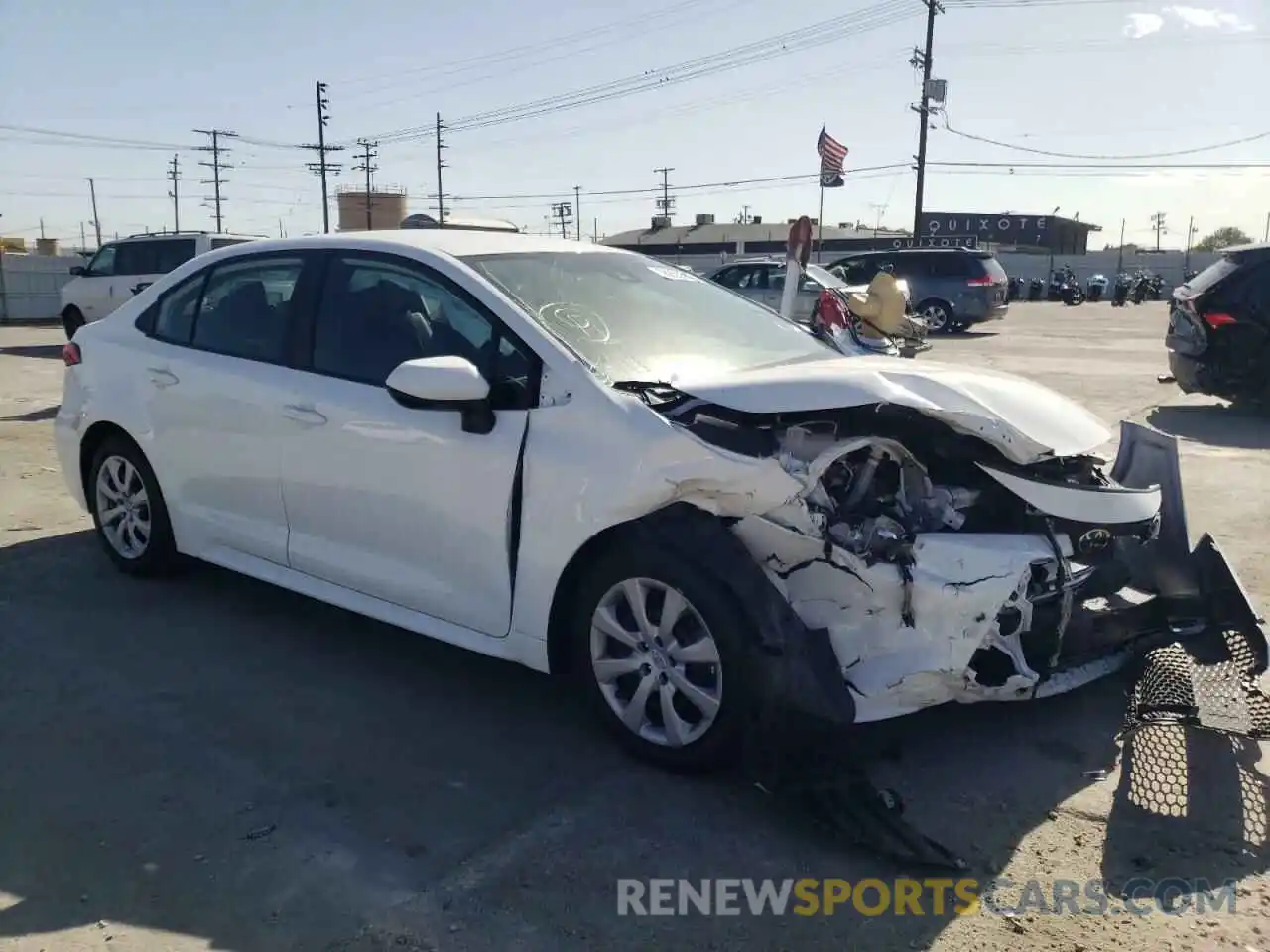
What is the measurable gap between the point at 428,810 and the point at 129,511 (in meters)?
2.83

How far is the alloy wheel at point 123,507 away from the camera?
16.9 ft

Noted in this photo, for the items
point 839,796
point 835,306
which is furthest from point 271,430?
point 835,306

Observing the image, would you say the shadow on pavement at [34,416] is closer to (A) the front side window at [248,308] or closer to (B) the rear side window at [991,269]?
(A) the front side window at [248,308]

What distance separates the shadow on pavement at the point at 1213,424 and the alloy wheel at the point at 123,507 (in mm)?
8015

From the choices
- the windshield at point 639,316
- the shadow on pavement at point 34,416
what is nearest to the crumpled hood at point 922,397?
the windshield at point 639,316

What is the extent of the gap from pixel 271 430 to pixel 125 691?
1125 mm

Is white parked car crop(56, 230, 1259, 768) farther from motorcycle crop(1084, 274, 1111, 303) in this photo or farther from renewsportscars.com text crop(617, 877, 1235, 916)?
motorcycle crop(1084, 274, 1111, 303)

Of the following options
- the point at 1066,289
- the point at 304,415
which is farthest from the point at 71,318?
the point at 1066,289

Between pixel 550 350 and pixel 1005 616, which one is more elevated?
pixel 550 350

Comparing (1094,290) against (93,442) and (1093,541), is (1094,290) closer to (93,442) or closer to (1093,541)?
(1093,541)

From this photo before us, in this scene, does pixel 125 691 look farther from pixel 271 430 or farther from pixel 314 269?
pixel 314 269

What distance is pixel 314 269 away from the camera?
4.46 metres

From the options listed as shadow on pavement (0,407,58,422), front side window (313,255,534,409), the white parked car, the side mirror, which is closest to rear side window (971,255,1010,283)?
shadow on pavement (0,407,58,422)

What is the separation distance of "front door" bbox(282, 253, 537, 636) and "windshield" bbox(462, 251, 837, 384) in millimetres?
222
